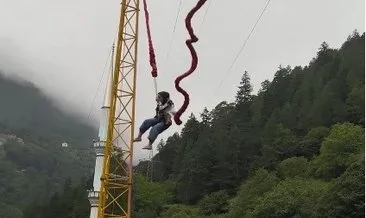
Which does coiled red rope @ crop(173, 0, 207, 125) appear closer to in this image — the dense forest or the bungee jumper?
the bungee jumper

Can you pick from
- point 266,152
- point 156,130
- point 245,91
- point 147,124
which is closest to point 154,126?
point 156,130

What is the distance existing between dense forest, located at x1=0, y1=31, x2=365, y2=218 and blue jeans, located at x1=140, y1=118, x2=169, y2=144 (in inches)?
1283

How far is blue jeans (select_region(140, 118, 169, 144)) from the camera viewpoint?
16.8 m

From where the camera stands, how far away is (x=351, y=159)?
59.1 meters

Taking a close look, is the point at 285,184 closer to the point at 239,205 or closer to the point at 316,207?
the point at 239,205

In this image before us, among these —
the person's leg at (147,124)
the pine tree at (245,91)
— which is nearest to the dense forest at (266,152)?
the pine tree at (245,91)

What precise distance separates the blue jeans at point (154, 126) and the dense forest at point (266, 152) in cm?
3259

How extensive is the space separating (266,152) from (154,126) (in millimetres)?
67481

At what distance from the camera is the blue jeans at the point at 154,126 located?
55.2 feet

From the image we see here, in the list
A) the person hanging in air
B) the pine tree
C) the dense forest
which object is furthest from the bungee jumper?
the pine tree

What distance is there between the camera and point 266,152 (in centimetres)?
8325

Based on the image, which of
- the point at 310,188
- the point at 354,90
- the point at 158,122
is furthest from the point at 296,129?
the point at 158,122

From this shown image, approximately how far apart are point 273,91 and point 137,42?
83625 mm

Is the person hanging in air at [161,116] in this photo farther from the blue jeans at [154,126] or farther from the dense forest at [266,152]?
the dense forest at [266,152]
